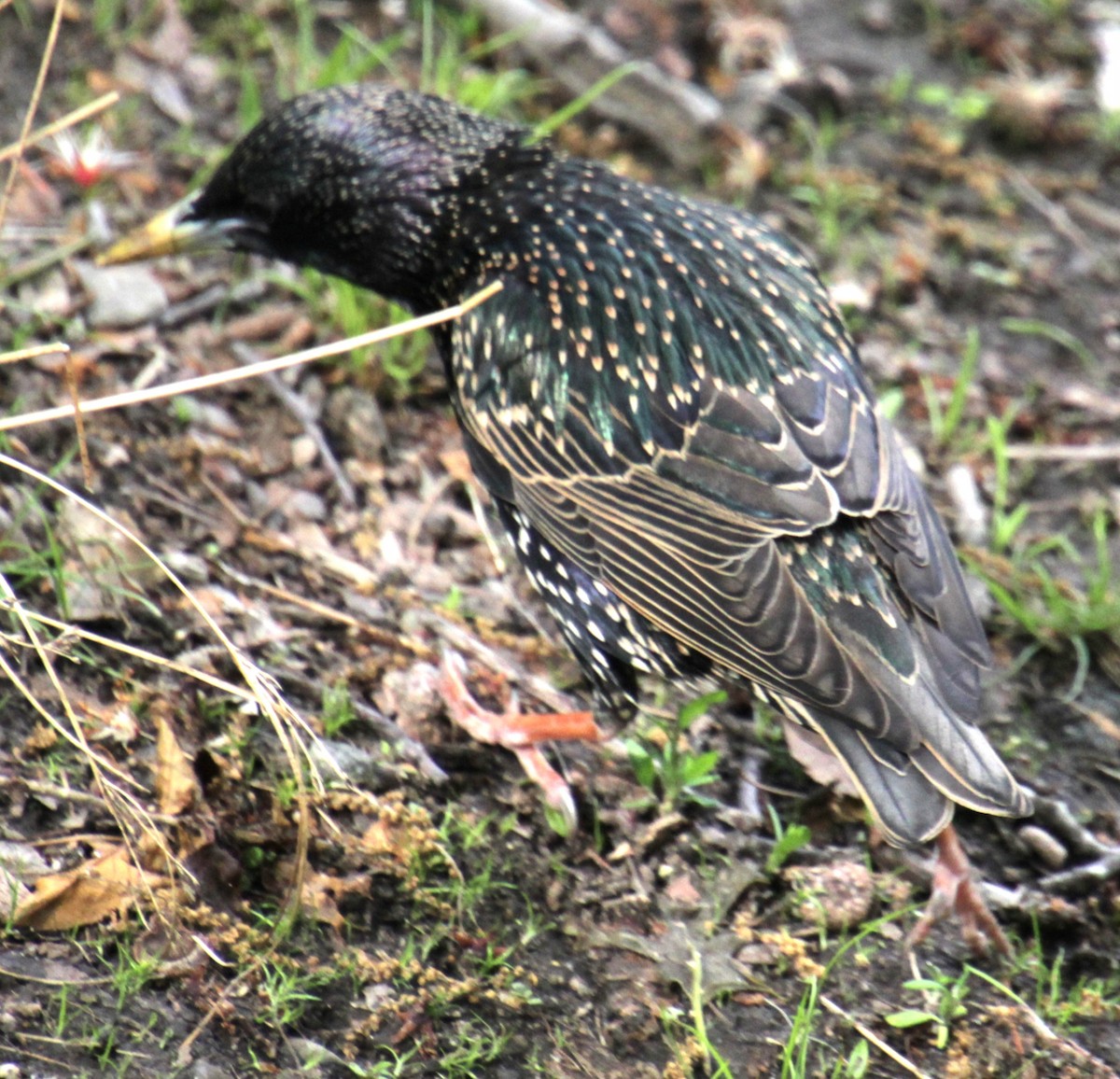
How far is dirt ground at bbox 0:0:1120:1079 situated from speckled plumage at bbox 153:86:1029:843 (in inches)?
16.1

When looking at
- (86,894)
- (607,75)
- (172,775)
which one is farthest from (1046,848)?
(607,75)

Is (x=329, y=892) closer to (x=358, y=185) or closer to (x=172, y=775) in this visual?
(x=172, y=775)

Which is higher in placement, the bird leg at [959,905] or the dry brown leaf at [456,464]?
the dry brown leaf at [456,464]

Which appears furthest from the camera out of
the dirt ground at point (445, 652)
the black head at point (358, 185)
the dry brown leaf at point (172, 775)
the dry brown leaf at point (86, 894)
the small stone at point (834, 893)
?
the black head at point (358, 185)

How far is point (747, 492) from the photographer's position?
3.45 m

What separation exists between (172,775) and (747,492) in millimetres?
1460

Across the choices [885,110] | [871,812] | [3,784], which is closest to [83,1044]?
[3,784]

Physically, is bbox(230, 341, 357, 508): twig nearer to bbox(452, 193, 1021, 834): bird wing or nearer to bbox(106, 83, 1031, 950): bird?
bbox(106, 83, 1031, 950): bird

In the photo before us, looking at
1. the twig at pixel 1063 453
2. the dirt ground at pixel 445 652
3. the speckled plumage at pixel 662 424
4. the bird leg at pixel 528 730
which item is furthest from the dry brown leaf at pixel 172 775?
the twig at pixel 1063 453

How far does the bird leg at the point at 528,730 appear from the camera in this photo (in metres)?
3.68

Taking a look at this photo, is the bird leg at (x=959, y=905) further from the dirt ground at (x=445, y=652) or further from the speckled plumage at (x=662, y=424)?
the speckled plumage at (x=662, y=424)

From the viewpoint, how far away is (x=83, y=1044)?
281 centimetres

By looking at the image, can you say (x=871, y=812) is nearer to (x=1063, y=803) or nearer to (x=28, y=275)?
(x=1063, y=803)

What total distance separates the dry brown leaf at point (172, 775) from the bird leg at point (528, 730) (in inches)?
28.7
